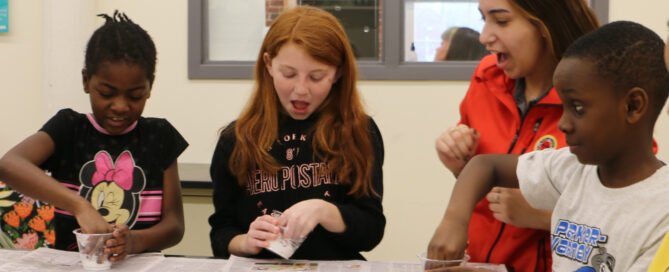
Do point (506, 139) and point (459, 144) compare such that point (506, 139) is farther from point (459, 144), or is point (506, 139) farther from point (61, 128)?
point (61, 128)

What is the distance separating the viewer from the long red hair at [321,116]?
1566 mm

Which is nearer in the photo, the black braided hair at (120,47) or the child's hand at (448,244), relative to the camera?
the child's hand at (448,244)

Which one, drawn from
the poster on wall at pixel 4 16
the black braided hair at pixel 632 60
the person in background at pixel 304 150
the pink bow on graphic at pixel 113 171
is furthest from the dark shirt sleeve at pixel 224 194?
the poster on wall at pixel 4 16

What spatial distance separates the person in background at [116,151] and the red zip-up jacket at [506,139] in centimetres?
81

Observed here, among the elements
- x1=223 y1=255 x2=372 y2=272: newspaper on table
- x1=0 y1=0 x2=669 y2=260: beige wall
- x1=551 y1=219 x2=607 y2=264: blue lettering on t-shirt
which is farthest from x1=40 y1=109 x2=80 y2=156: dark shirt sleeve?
x1=0 y1=0 x2=669 y2=260: beige wall

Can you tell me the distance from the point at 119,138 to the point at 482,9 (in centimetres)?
102

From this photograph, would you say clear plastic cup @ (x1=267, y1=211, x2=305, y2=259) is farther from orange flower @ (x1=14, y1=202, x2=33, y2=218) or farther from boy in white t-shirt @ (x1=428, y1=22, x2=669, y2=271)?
orange flower @ (x1=14, y1=202, x2=33, y2=218)

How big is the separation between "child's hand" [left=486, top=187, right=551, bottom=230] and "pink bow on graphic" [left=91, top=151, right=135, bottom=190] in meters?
0.97

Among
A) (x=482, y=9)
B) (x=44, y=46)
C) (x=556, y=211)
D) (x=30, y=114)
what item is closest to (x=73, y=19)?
(x=44, y=46)

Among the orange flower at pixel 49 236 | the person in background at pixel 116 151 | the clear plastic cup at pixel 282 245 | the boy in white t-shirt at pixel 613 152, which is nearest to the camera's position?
the boy in white t-shirt at pixel 613 152

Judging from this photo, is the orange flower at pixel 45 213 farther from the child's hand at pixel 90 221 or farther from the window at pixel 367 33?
the window at pixel 367 33

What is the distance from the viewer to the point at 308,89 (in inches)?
60.1

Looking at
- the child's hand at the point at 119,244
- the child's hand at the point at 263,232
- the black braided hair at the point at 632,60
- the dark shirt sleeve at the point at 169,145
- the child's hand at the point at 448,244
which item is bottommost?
the child's hand at the point at 119,244

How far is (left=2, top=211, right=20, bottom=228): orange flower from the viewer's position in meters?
2.32
